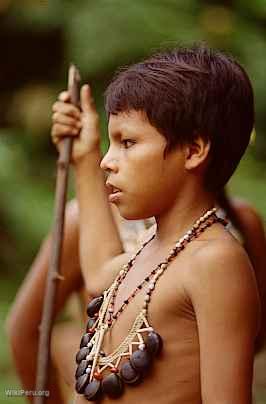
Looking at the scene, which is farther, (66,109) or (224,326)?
(66,109)

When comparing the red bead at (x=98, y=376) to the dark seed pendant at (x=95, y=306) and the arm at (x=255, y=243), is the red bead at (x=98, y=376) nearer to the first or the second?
the dark seed pendant at (x=95, y=306)

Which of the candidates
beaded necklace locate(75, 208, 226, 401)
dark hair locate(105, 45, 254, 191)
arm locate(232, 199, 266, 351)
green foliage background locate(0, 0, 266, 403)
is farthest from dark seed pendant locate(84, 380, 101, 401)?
green foliage background locate(0, 0, 266, 403)

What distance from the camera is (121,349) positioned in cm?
167

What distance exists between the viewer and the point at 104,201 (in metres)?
2.03

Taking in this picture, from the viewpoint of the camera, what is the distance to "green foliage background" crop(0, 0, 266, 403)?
3.86m

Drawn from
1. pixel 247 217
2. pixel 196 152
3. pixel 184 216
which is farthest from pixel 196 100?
Answer: pixel 247 217

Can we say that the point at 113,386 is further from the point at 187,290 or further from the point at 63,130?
the point at 63,130

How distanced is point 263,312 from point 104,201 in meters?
0.73

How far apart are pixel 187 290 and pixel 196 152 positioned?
202 mm

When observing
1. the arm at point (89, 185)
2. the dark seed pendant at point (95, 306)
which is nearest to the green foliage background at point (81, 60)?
the arm at point (89, 185)

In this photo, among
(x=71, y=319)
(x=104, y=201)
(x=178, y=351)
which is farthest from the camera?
(x=71, y=319)

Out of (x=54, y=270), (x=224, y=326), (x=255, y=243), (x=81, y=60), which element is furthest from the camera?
(x=81, y=60)

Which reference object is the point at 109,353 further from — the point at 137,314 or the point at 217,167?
the point at 217,167

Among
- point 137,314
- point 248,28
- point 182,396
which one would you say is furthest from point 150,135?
point 248,28
